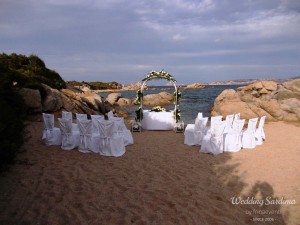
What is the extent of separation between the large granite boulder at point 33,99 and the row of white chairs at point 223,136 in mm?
9305

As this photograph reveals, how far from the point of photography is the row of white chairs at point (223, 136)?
10352 mm

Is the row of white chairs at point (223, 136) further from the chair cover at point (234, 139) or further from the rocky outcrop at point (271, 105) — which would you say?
the rocky outcrop at point (271, 105)

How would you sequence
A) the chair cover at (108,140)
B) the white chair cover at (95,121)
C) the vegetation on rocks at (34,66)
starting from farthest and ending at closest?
the vegetation on rocks at (34,66)
the white chair cover at (95,121)
the chair cover at (108,140)

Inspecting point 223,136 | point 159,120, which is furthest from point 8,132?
point 159,120

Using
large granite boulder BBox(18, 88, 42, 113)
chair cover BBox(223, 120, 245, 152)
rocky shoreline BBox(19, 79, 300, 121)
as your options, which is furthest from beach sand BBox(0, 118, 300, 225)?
rocky shoreline BBox(19, 79, 300, 121)

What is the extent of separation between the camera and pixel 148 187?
6.80m

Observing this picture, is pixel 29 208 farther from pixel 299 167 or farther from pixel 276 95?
pixel 276 95

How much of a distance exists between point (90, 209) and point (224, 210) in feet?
8.66

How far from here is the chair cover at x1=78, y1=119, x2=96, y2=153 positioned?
9883 mm

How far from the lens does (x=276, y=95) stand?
25.1 m

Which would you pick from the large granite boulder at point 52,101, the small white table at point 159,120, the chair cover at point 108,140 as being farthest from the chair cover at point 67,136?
the large granite boulder at point 52,101

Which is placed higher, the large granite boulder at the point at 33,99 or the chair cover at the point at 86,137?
the large granite boulder at the point at 33,99

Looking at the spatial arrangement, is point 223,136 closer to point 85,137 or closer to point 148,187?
point 148,187

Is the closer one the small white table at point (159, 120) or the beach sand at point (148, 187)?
the beach sand at point (148, 187)
